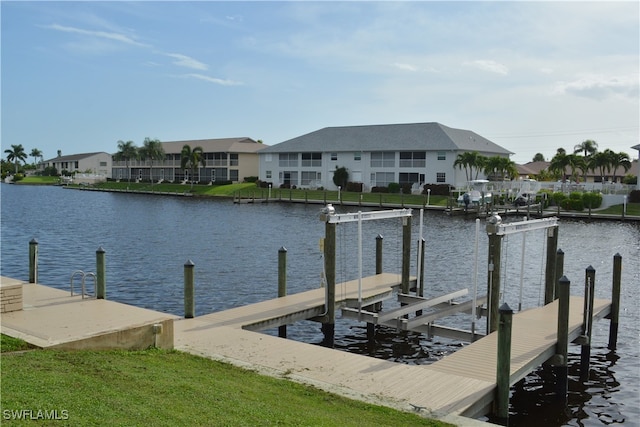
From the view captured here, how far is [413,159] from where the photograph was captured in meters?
83.0

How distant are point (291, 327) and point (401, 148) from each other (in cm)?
6754

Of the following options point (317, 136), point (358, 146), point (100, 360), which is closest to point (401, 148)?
point (358, 146)

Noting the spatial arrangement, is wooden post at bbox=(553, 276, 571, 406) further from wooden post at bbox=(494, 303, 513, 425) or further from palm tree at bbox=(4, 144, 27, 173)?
palm tree at bbox=(4, 144, 27, 173)

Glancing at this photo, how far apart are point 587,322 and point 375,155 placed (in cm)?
7227

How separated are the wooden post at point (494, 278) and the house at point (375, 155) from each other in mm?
66167

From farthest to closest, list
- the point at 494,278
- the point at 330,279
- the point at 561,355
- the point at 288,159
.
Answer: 1. the point at 288,159
2. the point at 330,279
3. the point at 494,278
4. the point at 561,355

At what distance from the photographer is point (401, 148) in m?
83.7

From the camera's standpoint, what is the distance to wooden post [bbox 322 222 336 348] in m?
15.7

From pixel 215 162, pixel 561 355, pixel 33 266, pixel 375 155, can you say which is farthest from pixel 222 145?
pixel 561 355

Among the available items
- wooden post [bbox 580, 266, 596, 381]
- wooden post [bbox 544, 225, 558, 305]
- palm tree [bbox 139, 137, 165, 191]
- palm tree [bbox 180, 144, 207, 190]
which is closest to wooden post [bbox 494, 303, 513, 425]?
wooden post [bbox 580, 266, 596, 381]

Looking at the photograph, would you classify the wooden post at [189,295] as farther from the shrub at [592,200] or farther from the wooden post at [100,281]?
the shrub at [592,200]

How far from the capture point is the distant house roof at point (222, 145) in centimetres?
11131

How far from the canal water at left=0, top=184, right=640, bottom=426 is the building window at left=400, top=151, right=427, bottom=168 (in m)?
24.8

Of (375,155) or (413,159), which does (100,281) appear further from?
(375,155)
